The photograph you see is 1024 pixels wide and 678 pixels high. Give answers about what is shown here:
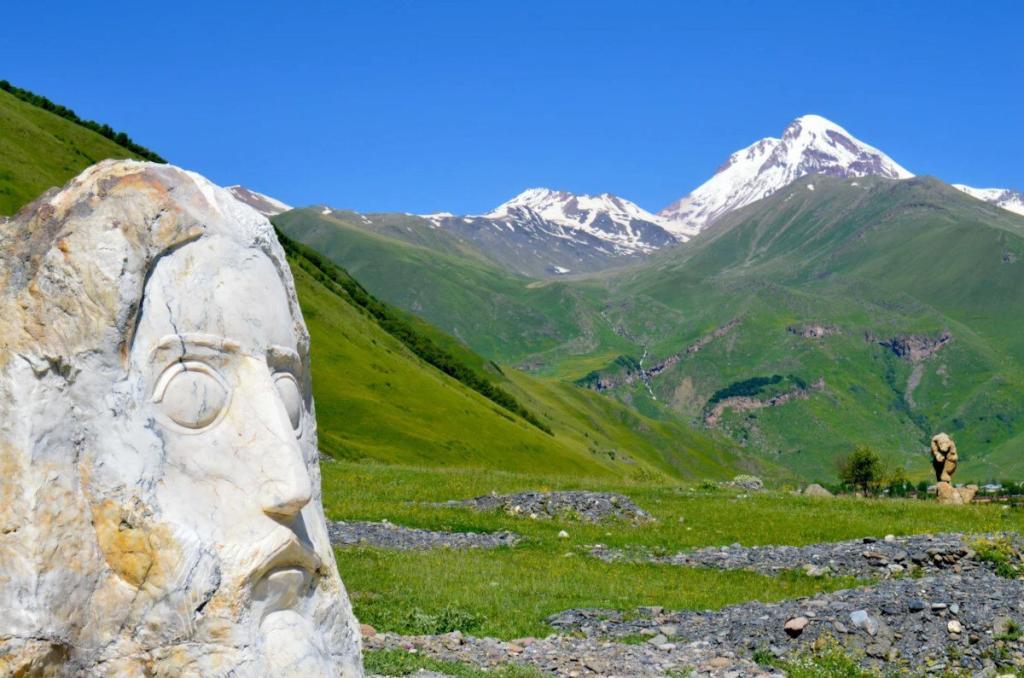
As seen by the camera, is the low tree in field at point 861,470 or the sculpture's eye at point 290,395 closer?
the sculpture's eye at point 290,395

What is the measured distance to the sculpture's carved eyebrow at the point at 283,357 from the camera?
8.57 m

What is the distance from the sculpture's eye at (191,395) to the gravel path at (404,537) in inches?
723

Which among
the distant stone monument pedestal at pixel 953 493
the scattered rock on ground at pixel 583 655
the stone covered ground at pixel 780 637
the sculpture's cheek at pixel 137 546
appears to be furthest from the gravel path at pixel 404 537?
the distant stone monument pedestal at pixel 953 493

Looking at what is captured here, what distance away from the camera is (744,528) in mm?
31734

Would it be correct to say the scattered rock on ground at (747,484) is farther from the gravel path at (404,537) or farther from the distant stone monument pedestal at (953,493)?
the gravel path at (404,537)

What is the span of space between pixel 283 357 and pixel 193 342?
0.84m

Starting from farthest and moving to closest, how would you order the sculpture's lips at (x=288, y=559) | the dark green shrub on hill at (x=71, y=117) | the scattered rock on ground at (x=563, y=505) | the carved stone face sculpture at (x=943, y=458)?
the dark green shrub on hill at (x=71, y=117) → the carved stone face sculpture at (x=943, y=458) → the scattered rock on ground at (x=563, y=505) → the sculpture's lips at (x=288, y=559)

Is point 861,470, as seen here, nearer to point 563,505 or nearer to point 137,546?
point 563,505

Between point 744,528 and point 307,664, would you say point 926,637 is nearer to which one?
point 307,664

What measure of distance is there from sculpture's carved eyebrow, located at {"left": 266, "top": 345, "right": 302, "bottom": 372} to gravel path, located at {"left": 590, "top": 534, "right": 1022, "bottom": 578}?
18.3m

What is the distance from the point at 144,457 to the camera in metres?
7.90

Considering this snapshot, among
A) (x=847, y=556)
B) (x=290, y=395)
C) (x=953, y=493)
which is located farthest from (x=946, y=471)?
(x=290, y=395)

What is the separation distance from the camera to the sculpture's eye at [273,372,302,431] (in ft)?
28.8

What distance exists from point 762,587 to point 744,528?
28.1ft
